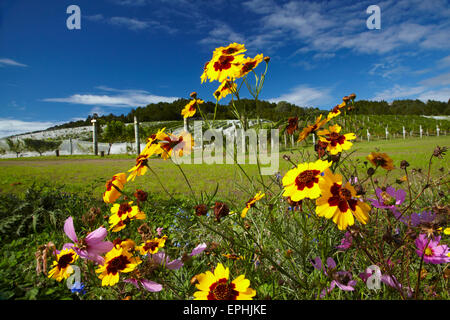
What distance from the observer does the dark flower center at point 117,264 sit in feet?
2.77

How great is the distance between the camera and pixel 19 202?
2.49 meters

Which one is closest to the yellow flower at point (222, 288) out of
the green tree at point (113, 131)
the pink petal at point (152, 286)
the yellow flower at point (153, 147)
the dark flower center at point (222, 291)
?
the dark flower center at point (222, 291)

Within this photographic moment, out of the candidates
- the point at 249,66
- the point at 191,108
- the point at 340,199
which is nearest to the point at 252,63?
the point at 249,66

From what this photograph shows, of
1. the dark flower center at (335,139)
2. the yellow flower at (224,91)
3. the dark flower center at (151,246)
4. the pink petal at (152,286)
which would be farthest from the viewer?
the yellow flower at (224,91)

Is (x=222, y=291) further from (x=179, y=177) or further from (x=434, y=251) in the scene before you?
(x=179, y=177)

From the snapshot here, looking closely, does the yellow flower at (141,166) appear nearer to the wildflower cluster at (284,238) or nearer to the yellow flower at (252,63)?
the wildflower cluster at (284,238)

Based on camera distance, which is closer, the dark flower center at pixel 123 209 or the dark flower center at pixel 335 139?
the dark flower center at pixel 335 139

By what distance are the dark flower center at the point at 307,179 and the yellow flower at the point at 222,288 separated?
312mm

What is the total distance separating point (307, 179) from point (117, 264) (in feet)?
2.28

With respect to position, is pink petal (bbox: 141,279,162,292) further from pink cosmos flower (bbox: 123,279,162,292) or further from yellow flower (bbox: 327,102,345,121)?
yellow flower (bbox: 327,102,345,121)

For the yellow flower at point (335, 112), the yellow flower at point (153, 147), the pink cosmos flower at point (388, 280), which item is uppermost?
the yellow flower at point (335, 112)

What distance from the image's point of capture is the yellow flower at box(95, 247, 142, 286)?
83 cm
